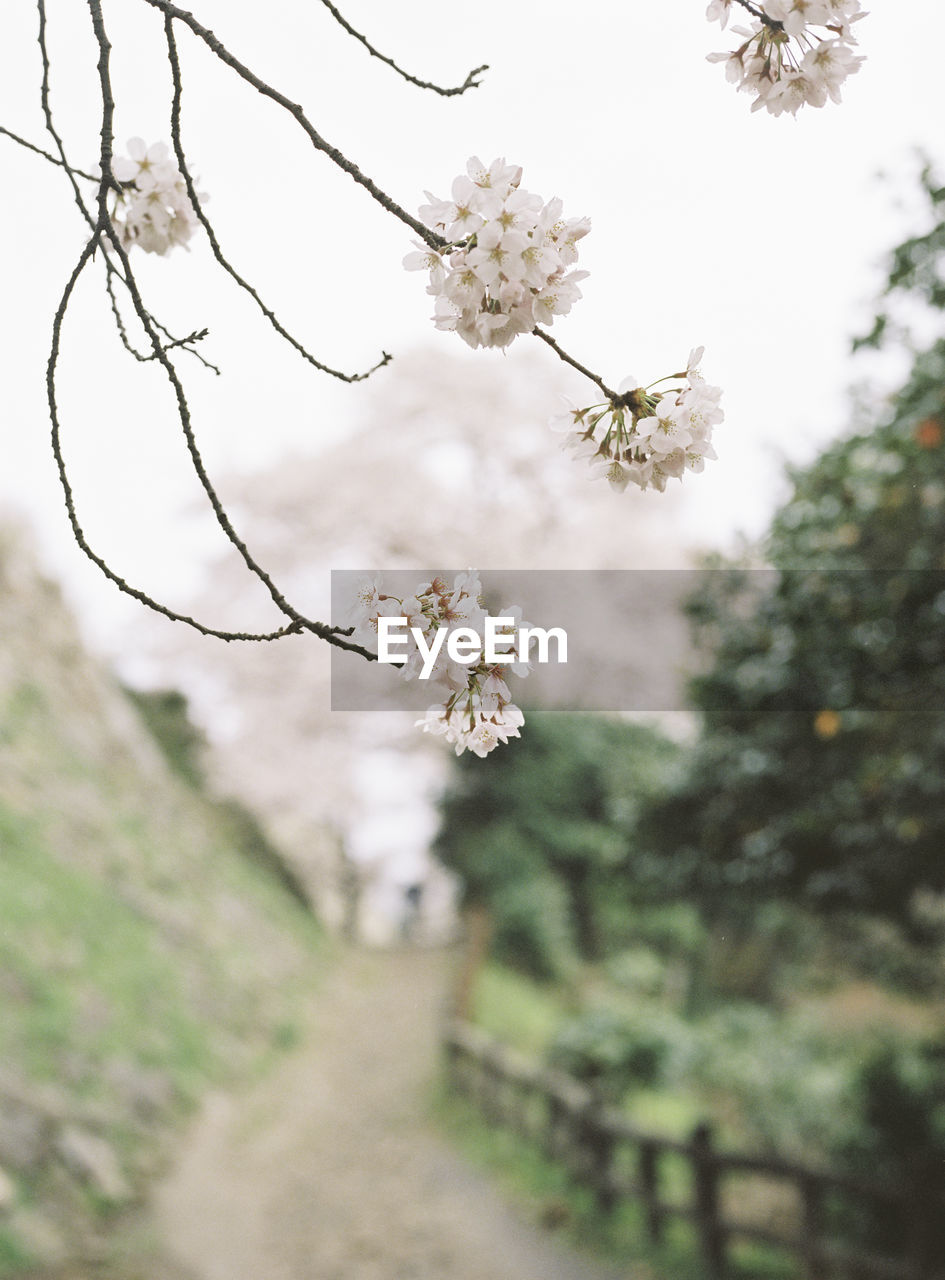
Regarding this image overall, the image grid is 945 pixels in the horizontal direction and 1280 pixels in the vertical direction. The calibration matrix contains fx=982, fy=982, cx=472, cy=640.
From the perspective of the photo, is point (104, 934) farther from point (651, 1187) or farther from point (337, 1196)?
point (651, 1187)

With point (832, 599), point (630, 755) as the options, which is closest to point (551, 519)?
point (630, 755)

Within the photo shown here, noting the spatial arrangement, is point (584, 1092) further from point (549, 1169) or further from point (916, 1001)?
point (916, 1001)

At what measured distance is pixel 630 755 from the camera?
10.5 m

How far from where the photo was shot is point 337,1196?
5652 millimetres

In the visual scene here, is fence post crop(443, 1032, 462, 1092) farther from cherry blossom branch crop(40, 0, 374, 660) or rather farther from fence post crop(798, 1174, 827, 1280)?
cherry blossom branch crop(40, 0, 374, 660)

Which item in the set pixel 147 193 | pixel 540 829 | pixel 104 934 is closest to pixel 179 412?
pixel 147 193

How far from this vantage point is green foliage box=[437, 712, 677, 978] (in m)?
10.1

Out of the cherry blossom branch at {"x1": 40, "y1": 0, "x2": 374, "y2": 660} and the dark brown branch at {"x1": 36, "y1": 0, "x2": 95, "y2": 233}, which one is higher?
the dark brown branch at {"x1": 36, "y1": 0, "x2": 95, "y2": 233}

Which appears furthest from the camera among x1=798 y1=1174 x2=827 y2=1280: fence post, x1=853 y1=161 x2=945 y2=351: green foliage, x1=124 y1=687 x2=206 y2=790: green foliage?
x1=124 y1=687 x2=206 y2=790: green foliage

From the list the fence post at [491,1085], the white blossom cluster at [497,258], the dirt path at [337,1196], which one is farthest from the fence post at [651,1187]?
the white blossom cluster at [497,258]

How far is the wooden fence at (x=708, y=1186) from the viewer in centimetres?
387

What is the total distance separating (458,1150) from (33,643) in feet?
17.8

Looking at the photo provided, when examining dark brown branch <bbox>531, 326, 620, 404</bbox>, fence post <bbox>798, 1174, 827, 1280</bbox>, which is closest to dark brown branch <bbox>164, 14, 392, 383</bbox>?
dark brown branch <bbox>531, 326, 620, 404</bbox>

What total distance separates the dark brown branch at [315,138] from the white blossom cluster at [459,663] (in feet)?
1.05
